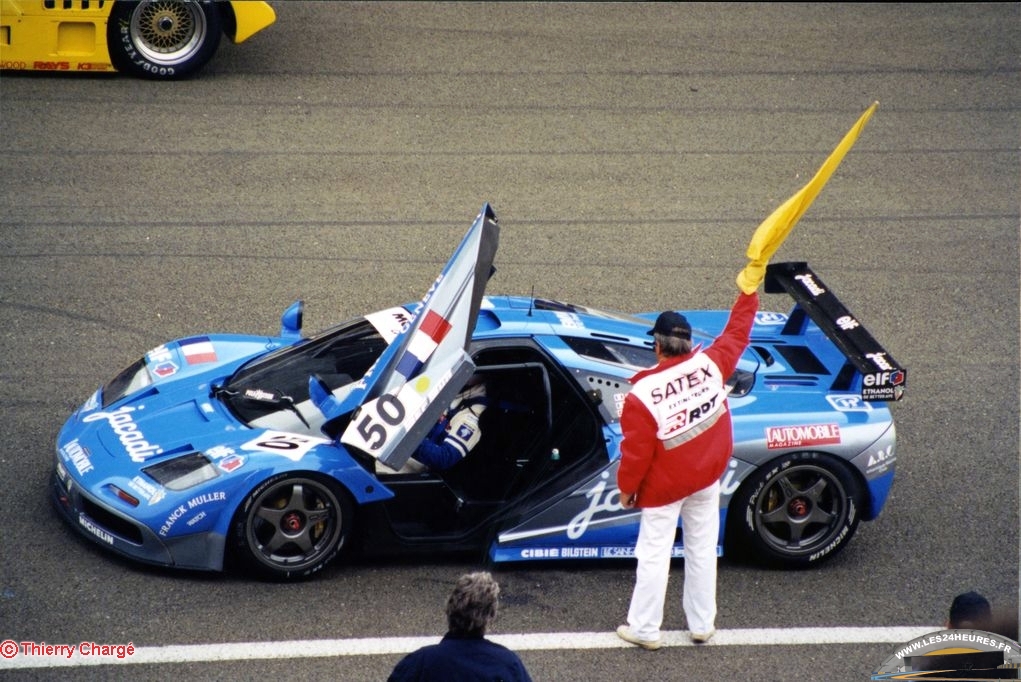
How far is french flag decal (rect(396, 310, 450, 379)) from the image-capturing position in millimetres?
6090

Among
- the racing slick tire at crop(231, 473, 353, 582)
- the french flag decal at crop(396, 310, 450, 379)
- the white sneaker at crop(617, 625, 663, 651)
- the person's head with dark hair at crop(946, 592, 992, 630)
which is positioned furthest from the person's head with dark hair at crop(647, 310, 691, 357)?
the person's head with dark hair at crop(946, 592, 992, 630)

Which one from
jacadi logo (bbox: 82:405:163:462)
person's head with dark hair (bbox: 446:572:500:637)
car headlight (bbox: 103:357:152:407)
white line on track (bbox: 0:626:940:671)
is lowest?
white line on track (bbox: 0:626:940:671)

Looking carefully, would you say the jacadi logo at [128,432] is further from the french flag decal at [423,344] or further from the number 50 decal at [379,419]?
the french flag decal at [423,344]

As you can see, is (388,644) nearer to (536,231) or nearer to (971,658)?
(971,658)

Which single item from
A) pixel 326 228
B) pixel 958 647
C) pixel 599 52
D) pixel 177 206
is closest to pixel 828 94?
pixel 599 52

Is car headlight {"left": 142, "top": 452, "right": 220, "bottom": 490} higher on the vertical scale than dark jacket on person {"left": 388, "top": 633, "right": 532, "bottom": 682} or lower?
higher

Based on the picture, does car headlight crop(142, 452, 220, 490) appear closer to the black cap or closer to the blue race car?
the blue race car

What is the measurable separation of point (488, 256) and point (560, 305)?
45.2 inches

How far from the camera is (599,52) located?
527 inches

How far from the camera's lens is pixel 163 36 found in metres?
12.3

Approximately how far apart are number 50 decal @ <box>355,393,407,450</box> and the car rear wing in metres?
2.31

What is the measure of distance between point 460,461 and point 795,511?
1.76 meters

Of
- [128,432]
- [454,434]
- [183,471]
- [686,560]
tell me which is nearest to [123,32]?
[128,432]

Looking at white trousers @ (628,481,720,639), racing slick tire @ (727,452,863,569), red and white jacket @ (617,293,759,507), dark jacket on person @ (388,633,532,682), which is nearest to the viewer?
dark jacket on person @ (388,633,532,682)
